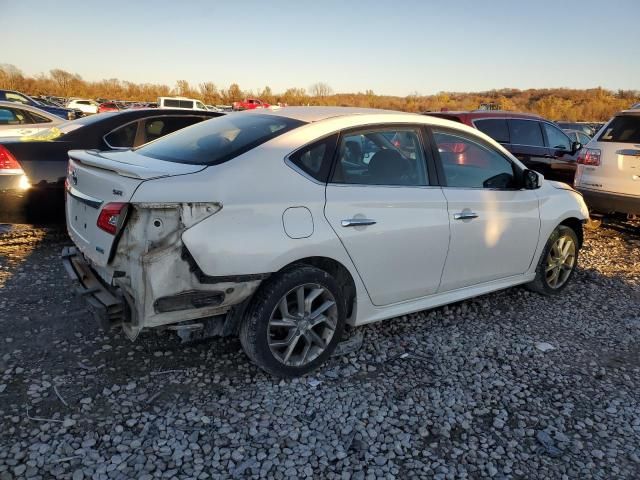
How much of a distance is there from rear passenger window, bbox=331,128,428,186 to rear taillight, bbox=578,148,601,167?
440cm

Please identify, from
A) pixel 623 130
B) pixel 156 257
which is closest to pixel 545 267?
pixel 623 130

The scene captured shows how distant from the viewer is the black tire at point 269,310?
Answer: 295cm

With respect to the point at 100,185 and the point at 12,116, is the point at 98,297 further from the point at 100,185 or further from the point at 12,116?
the point at 12,116

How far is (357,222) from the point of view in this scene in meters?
3.20

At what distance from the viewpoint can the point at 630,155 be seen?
650 centimetres

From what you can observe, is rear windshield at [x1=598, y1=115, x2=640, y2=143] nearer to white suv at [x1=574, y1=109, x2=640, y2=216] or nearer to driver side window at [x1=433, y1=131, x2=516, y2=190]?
white suv at [x1=574, y1=109, x2=640, y2=216]

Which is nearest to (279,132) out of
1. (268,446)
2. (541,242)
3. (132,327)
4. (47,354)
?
(132,327)

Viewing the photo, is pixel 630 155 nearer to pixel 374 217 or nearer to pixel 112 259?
pixel 374 217

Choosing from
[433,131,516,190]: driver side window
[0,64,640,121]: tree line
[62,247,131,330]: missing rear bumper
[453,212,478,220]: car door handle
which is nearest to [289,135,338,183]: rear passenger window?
[433,131,516,190]: driver side window

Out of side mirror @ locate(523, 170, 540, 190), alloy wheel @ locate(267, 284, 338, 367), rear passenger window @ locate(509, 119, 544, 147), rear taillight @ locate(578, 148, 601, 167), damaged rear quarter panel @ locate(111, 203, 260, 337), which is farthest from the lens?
rear passenger window @ locate(509, 119, 544, 147)

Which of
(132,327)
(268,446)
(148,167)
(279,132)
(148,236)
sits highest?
(279,132)

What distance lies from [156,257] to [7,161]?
334 cm

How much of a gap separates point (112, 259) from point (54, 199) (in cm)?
284

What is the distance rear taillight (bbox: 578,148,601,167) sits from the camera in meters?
6.89
